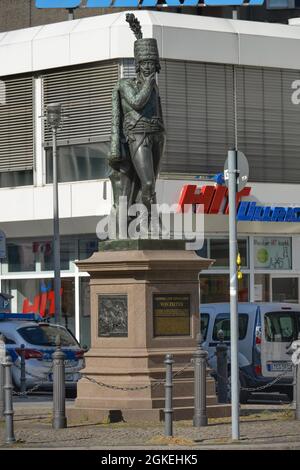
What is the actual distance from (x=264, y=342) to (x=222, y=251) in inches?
647

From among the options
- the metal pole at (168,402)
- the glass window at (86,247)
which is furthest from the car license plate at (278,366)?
the glass window at (86,247)

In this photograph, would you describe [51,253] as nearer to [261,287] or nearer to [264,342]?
[261,287]

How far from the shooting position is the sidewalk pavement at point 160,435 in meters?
16.1

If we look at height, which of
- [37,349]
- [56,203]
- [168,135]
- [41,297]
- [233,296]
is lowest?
[37,349]

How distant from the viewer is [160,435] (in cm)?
1719

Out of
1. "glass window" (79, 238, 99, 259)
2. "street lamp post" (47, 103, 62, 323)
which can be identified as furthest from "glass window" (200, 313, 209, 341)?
"glass window" (79, 238, 99, 259)

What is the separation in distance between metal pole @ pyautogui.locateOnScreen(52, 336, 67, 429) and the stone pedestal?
58cm

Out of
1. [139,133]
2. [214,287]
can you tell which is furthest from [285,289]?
[139,133]

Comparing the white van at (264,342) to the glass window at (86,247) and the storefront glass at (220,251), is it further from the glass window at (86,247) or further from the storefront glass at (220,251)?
the glass window at (86,247)

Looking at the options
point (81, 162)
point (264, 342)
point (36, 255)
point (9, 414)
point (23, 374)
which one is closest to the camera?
point (9, 414)

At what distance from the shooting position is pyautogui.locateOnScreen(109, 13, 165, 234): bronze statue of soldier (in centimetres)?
2002
